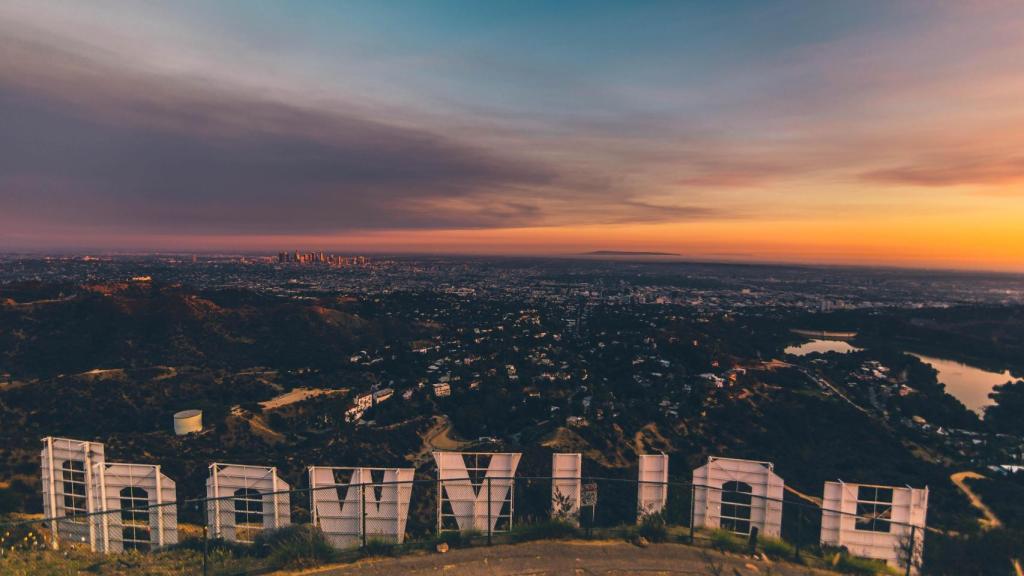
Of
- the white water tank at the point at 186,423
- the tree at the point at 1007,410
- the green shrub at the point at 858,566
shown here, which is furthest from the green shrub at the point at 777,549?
the tree at the point at 1007,410

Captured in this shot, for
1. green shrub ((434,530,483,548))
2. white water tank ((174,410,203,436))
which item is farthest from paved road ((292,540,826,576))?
white water tank ((174,410,203,436))

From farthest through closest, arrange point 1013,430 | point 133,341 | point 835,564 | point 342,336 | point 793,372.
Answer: point 342,336 → point 133,341 → point 793,372 → point 1013,430 → point 835,564

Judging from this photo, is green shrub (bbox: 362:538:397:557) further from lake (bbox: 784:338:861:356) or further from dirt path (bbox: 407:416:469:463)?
lake (bbox: 784:338:861:356)

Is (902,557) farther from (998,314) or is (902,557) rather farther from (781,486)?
(998,314)

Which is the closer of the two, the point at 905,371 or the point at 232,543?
the point at 232,543

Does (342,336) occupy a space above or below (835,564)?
below

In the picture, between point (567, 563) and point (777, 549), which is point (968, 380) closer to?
point (777, 549)

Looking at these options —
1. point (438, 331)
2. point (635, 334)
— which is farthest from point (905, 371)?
point (438, 331)
